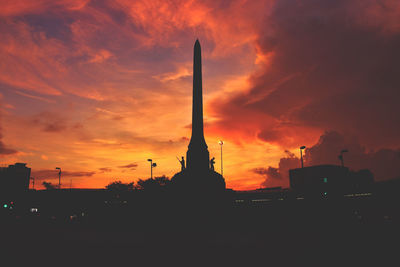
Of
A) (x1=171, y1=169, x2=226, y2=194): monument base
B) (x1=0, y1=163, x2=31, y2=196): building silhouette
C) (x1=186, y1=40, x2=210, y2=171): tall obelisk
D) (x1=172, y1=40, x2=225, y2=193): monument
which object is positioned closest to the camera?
(x1=171, y1=169, x2=226, y2=194): monument base

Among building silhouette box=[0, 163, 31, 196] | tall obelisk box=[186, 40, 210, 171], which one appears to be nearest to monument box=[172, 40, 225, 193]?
tall obelisk box=[186, 40, 210, 171]

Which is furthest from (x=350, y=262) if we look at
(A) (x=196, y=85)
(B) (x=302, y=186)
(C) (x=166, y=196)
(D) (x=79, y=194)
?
(B) (x=302, y=186)

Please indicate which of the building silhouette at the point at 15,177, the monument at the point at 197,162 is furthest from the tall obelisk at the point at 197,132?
the building silhouette at the point at 15,177

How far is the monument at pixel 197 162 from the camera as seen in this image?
30.5 meters

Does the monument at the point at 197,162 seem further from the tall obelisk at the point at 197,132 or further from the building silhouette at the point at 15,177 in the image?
the building silhouette at the point at 15,177

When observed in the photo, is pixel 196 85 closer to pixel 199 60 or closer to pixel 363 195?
pixel 199 60

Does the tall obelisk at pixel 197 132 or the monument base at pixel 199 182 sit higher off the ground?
the tall obelisk at pixel 197 132

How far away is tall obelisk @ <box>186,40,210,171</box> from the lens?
32.9m

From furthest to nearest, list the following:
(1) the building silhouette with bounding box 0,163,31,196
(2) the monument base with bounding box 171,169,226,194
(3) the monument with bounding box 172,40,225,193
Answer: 1. (1) the building silhouette with bounding box 0,163,31,196
2. (3) the monument with bounding box 172,40,225,193
3. (2) the monument base with bounding box 171,169,226,194

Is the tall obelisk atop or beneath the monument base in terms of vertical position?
atop

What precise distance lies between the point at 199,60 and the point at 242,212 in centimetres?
1816

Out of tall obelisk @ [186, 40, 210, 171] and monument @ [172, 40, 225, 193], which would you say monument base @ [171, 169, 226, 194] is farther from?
tall obelisk @ [186, 40, 210, 171]

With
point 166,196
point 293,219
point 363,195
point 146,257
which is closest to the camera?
point 146,257

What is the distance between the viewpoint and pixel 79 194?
228 ft
